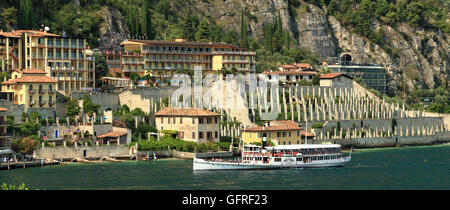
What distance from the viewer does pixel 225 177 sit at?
84625 millimetres

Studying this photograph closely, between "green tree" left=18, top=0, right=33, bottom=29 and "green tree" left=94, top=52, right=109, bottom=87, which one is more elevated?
"green tree" left=18, top=0, right=33, bottom=29

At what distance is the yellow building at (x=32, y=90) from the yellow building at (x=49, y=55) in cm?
630

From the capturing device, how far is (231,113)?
124875 millimetres

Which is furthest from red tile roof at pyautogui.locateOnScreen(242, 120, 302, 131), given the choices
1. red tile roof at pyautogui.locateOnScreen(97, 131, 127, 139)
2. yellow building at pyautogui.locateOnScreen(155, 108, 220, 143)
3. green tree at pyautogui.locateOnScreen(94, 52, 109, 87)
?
green tree at pyautogui.locateOnScreen(94, 52, 109, 87)

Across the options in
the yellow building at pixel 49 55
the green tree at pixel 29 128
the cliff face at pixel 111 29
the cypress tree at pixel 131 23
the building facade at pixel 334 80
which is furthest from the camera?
the cypress tree at pixel 131 23

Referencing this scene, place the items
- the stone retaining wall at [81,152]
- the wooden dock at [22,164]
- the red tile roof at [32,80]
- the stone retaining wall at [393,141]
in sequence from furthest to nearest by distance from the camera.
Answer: the stone retaining wall at [393,141]
the red tile roof at [32,80]
the stone retaining wall at [81,152]
the wooden dock at [22,164]

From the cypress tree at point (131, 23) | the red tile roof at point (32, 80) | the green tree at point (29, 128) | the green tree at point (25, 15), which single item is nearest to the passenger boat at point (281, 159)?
the green tree at point (29, 128)

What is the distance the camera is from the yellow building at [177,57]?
138 meters

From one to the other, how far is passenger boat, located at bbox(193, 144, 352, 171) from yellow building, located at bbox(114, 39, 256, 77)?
4786cm

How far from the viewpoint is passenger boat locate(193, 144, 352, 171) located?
9325 centimetres

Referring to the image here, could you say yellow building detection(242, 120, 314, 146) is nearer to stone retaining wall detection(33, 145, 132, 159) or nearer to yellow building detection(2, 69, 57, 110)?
stone retaining wall detection(33, 145, 132, 159)

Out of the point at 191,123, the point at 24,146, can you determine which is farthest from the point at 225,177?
the point at 24,146

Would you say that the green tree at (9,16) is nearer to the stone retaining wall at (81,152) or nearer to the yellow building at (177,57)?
the yellow building at (177,57)
